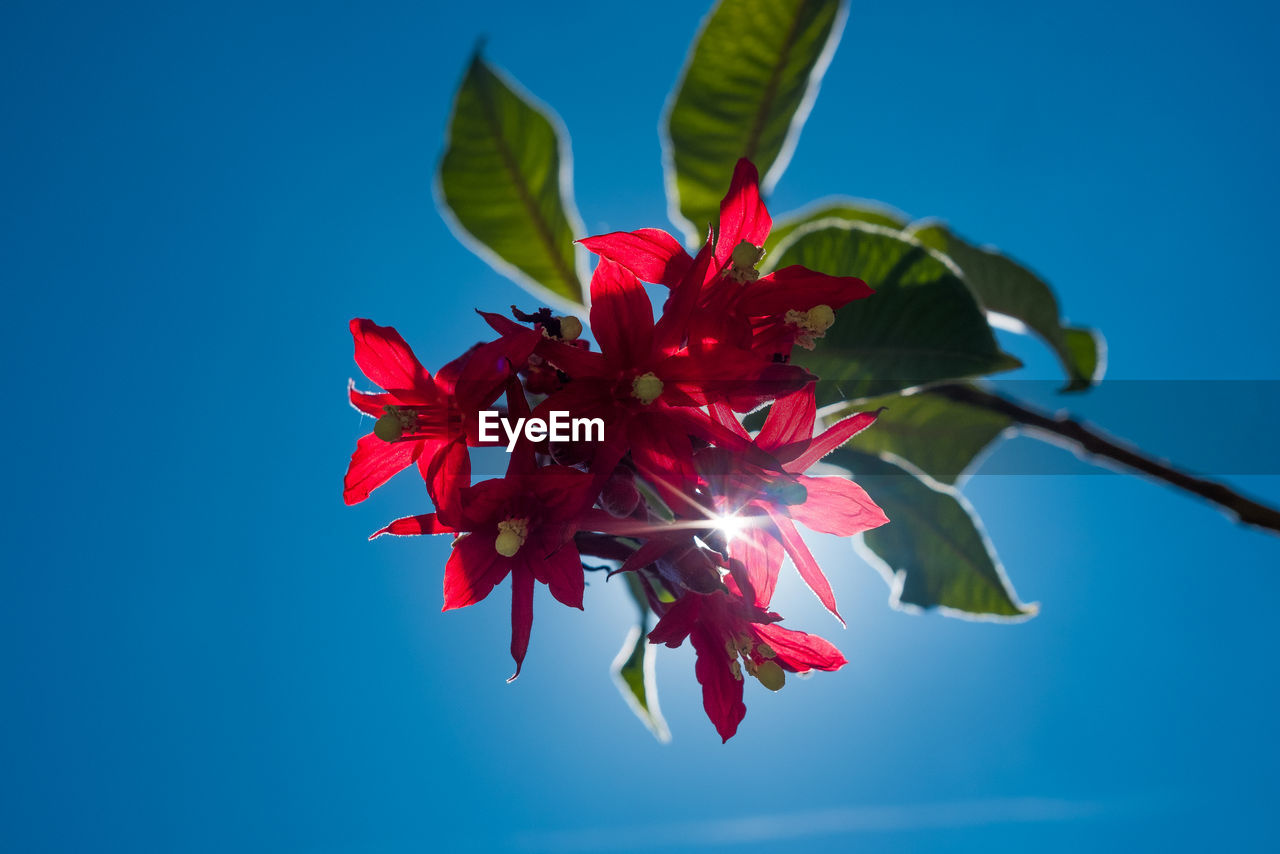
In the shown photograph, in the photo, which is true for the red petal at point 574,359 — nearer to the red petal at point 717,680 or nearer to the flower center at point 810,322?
the flower center at point 810,322

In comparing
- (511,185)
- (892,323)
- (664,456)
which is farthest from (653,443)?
(511,185)

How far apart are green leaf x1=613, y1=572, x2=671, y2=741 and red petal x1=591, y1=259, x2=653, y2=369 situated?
1.97 feet

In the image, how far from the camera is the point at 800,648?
33.3 inches

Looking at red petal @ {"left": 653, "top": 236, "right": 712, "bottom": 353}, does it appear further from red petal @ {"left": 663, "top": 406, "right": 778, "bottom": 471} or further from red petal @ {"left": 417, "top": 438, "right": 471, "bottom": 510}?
red petal @ {"left": 417, "top": 438, "right": 471, "bottom": 510}

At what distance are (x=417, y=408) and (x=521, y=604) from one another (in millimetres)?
227

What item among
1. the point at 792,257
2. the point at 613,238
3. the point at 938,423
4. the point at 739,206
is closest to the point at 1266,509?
Answer: the point at 938,423

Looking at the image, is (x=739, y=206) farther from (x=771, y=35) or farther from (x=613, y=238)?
(x=771, y=35)

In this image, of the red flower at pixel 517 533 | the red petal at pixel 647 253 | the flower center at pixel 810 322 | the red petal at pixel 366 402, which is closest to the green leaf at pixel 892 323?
the flower center at pixel 810 322

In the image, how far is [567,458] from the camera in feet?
2.36

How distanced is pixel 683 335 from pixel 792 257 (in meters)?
0.43

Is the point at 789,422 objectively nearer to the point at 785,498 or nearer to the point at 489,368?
the point at 785,498

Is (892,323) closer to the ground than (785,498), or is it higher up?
higher up

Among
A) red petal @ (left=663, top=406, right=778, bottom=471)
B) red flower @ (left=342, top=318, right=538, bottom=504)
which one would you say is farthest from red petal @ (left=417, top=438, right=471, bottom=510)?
red petal @ (left=663, top=406, right=778, bottom=471)

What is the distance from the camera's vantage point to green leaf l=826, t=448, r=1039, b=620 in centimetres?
127
